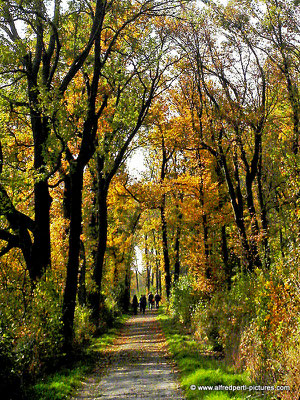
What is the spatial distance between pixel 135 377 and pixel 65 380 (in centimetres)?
165

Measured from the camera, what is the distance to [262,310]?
22.6ft

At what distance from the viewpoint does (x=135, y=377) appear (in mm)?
9203

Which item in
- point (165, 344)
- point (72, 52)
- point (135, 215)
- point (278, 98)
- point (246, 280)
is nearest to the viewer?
point (246, 280)

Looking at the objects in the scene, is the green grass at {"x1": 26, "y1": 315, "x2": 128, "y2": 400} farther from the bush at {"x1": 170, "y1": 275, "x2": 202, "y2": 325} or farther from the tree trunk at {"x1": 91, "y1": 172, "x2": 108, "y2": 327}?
the bush at {"x1": 170, "y1": 275, "x2": 202, "y2": 325}

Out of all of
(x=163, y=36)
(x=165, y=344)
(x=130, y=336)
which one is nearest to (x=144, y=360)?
(x=165, y=344)

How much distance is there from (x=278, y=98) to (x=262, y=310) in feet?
42.2

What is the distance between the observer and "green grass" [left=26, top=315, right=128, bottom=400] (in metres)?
7.41

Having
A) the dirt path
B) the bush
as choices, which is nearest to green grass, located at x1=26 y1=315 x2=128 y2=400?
the dirt path

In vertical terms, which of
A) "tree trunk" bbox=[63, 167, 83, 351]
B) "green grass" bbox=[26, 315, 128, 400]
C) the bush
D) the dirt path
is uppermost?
"tree trunk" bbox=[63, 167, 83, 351]

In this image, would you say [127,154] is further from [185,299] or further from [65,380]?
[65,380]

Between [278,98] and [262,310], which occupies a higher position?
[278,98]

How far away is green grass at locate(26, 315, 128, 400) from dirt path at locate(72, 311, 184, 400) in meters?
0.23

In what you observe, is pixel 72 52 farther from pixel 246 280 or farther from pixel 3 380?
pixel 3 380

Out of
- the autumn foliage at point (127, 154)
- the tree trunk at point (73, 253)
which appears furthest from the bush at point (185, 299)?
the tree trunk at point (73, 253)
